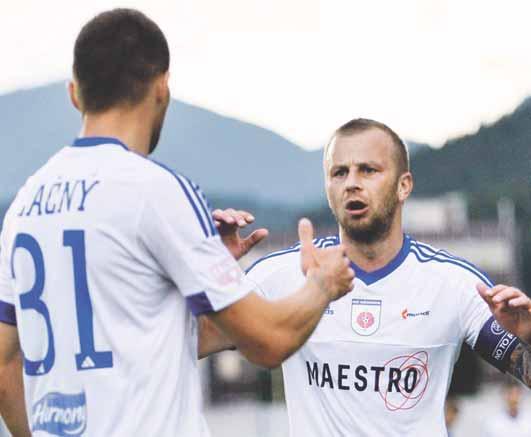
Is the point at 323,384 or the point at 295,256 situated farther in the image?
the point at 295,256

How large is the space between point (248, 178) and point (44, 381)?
18993cm

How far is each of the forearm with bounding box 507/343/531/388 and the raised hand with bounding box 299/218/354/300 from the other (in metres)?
1.86

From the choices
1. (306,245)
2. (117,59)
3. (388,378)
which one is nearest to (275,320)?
(306,245)

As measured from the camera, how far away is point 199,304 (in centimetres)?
407

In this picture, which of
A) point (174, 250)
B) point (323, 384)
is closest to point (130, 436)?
point (174, 250)

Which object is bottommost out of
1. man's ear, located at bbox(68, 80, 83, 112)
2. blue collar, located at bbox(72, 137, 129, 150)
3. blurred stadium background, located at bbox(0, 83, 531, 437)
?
blurred stadium background, located at bbox(0, 83, 531, 437)

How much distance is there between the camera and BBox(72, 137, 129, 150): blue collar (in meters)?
4.19

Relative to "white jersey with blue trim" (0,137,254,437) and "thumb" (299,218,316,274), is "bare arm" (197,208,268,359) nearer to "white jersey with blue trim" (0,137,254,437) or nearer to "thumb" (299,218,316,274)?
"thumb" (299,218,316,274)

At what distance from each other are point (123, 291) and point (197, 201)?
14.4 inches

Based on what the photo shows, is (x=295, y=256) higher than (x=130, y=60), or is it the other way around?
(x=130, y=60)

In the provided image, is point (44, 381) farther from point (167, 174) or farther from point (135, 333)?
point (167, 174)

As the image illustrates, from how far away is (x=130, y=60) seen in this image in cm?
414

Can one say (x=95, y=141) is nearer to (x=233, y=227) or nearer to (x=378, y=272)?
(x=233, y=227)

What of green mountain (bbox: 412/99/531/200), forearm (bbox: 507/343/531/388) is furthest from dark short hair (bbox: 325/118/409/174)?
green mountain (bbox: 412/99/531/200)
